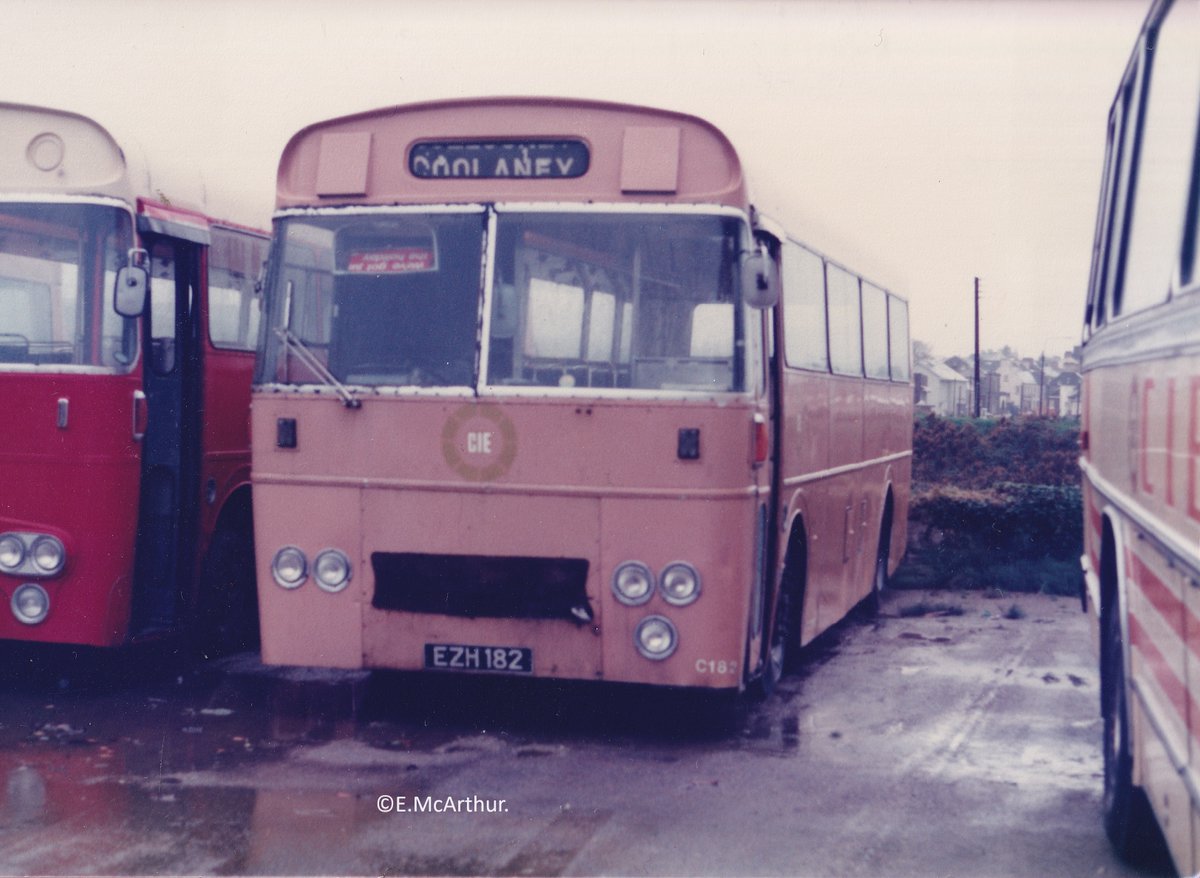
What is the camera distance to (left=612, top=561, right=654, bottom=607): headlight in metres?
7.87

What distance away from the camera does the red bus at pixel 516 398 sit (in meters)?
7.82

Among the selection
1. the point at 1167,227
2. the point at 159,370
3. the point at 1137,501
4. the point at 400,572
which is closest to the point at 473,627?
the point at 400,572

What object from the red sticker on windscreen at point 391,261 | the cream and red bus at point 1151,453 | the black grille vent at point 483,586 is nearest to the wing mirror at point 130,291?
the red sticker on windscreen at point 391,261

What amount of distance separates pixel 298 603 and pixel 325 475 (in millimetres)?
705

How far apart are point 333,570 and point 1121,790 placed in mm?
4116

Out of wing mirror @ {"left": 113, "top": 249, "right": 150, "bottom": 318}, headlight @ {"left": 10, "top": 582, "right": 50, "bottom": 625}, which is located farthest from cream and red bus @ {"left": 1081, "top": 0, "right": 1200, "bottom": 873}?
headlight @ {"left": 10, "top": 582, "right": 50, "bottom": 625}

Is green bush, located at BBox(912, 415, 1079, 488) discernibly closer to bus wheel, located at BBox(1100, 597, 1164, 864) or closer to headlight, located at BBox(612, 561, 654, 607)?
headlight, located at BBox(612, 561, 654, 607)

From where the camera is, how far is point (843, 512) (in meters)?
11.4

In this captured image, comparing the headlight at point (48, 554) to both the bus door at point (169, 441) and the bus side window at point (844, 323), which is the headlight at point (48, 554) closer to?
the bus door at point (169, 441)

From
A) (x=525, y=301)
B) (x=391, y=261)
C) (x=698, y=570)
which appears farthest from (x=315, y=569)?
(x=698, y=570)

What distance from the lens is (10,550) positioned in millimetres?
8922

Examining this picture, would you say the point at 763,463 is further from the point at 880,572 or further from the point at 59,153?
the point at 880,572

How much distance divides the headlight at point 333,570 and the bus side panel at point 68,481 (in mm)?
1563

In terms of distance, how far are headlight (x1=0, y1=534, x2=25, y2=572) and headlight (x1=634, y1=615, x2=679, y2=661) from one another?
363 cm
